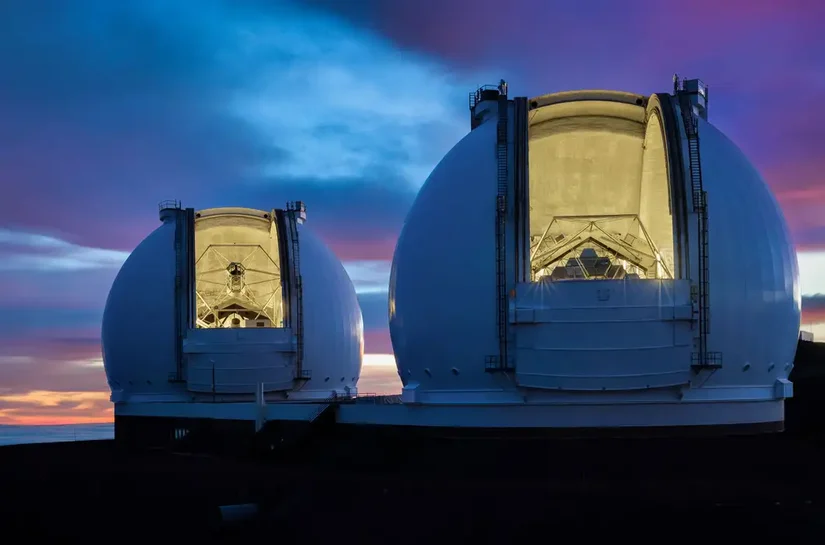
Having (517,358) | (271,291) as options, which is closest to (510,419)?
(517,358)

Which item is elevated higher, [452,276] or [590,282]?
[452,276]

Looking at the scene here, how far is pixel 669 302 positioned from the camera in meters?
24.6

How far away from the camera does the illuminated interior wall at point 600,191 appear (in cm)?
3019

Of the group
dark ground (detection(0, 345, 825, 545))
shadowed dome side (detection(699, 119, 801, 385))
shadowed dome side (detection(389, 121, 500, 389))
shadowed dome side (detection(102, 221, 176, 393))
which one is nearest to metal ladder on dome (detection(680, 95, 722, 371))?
shadowed dome side (detection(699, 119, 801, 385))

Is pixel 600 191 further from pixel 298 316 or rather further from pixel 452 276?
pixel 298 316

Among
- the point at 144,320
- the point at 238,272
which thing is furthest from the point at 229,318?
the point at 144,320

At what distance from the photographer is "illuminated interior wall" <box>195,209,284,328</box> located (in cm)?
4575

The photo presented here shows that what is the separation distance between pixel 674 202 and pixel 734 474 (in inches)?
280

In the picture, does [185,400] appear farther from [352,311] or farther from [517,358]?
[517,358]

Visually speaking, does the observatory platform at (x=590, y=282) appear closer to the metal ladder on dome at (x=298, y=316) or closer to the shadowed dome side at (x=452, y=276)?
the shadowed dome side at (x=452, y=276)

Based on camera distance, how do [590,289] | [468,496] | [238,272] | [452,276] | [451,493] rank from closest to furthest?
[468,496] → [451,493] → [590,289] → [452,276] → [238,272]

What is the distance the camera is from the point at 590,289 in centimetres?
2462

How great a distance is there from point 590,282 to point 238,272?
2475cm

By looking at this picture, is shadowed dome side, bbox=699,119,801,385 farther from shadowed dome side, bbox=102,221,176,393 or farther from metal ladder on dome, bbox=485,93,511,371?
shadowed dome side, bbox=102,221,176,393
